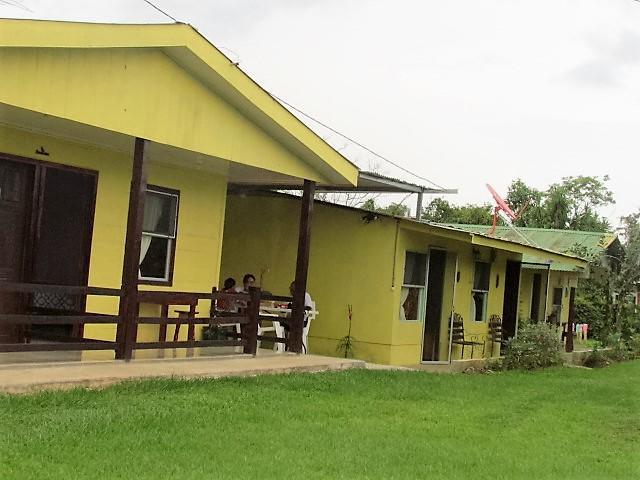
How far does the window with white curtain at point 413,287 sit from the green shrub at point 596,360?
7.01 metres

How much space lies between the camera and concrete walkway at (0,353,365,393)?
27.7ft

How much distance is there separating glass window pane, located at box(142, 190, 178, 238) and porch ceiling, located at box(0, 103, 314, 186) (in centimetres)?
52

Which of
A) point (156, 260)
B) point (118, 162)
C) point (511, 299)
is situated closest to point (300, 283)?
point (156, 260)

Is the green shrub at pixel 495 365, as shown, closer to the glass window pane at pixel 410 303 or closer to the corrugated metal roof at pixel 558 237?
the glass window pane at pixel 410 303

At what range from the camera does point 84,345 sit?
31.9 feet

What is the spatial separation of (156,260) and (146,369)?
3.27 metres

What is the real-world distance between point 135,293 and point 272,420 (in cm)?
284

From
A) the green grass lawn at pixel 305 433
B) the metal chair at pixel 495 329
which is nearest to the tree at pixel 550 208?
the metal chair at pixel 495 329

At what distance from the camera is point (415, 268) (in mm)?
16453

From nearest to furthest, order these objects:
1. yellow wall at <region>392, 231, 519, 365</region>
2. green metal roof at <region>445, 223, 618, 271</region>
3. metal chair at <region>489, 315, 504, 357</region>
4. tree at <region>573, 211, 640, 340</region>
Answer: yellow wall at <region>392, 231, 519, 365</region>
metal chair at <region>489, 315, 504, 357</region>
tree at <region>573, 211, 640, 340</region>
green metal roof at <region>445, 223, 618, 271</region>

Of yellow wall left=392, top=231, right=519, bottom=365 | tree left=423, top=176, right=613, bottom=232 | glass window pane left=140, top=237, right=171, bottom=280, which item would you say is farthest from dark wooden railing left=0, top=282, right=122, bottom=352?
tree left=423, top=176, right=613, bottom=232

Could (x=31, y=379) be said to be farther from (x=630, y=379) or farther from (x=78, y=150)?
(x=630, y=379)

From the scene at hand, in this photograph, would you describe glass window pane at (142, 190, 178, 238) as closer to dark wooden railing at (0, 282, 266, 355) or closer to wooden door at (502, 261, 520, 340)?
dark wooden railing at (0, 282, 266, 355)

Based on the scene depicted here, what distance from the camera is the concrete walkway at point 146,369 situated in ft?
27.7
